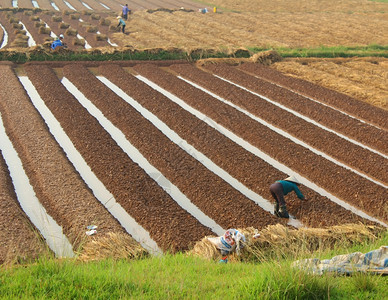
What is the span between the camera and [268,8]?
4453cm

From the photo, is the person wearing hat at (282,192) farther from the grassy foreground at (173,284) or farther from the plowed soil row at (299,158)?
the grassy foreground at (173,284)

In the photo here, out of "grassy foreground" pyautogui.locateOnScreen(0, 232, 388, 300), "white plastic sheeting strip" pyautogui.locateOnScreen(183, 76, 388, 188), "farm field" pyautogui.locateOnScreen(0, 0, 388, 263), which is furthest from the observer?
"white plastic sheeting strip" pyautogui.locateOnScreen(183, 76, 388, 188)

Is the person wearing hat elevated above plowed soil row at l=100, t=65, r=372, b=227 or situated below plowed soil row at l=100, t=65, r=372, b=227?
above

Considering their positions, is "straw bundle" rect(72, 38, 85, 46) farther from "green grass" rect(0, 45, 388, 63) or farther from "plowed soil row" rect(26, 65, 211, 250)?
"plowed soil row" rect(26, 65, 211, 250)

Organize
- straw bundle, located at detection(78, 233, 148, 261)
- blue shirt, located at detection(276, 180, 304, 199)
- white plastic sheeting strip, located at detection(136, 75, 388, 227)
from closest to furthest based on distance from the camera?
straw bundle, located at detection(78, 233, 148, 261), blue shirt, located at detection(276, 180, 304, 199), white plastic sheeting strip, located at detection(136, 75, 388, 227)

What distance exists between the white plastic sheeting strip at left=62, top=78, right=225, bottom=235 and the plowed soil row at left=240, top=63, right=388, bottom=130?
7832 millimetres

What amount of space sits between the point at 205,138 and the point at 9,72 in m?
10.5

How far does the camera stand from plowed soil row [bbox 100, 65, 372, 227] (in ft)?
32.5

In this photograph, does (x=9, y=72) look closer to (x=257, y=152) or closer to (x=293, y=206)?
(x=257, y=152)

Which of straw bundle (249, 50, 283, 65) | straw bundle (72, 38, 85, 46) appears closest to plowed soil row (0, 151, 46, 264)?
straw bundle (249, 50, 283, 65)

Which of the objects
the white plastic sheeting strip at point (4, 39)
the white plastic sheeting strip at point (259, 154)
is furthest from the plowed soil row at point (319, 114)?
the white plastic sheeting strip at point (4, 39)

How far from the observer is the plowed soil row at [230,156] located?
390 inches

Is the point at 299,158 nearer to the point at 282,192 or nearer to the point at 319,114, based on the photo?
the point at 282,192

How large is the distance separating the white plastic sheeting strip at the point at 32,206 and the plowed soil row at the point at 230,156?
453cm
